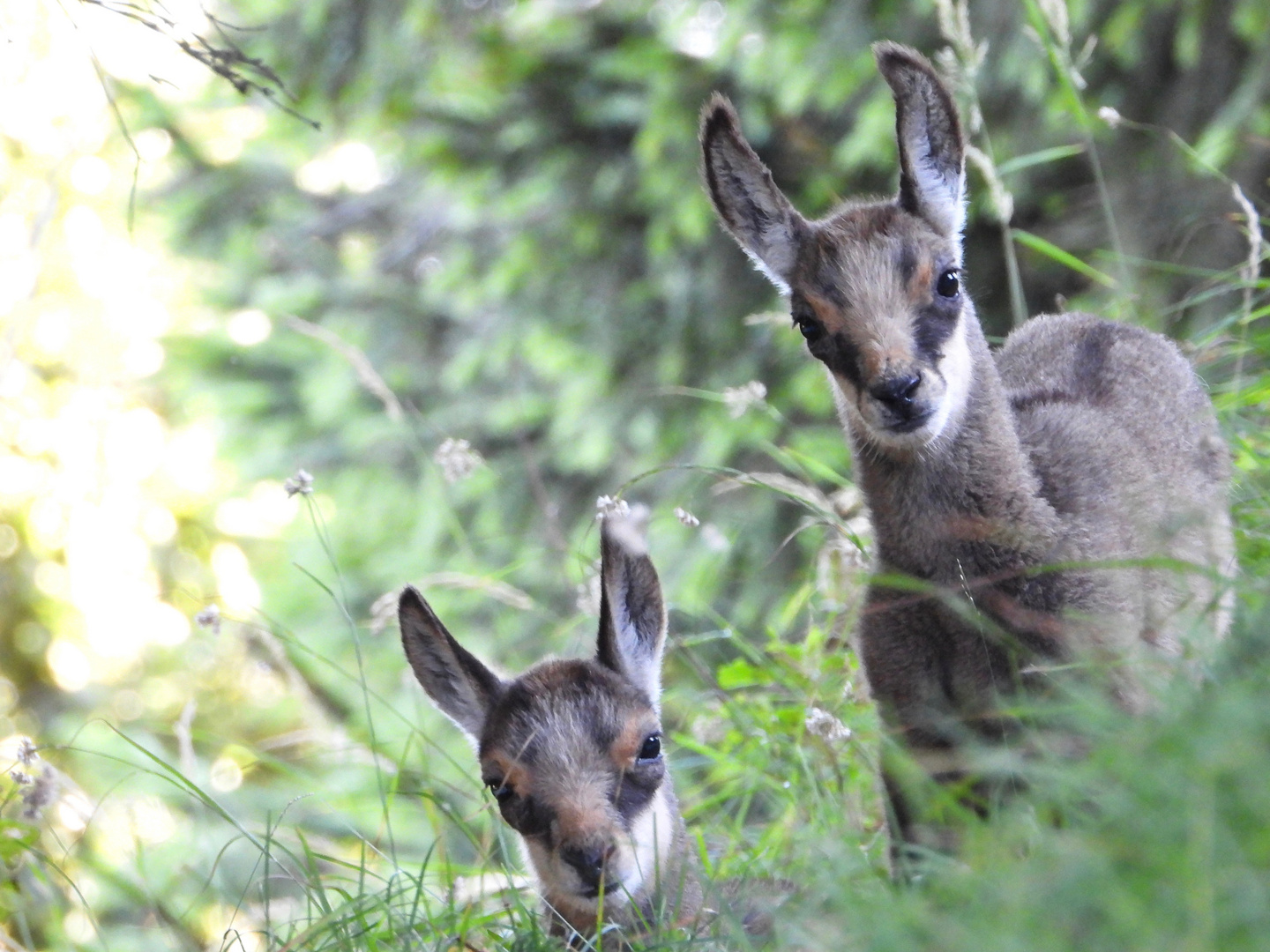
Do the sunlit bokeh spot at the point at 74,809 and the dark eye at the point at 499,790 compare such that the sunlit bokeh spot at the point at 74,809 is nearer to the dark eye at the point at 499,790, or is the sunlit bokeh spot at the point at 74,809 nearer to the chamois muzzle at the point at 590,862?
the dark eye at the point at 499,790

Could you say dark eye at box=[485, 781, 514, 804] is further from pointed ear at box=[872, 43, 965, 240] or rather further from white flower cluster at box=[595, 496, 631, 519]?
pointed ear at box=[872, 43, 965, 240]

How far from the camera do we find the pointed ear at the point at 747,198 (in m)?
4.17

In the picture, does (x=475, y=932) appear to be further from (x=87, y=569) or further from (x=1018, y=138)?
(x=87, y=569)

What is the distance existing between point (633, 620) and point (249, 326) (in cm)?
729

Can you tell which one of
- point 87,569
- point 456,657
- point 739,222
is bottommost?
point 87,569

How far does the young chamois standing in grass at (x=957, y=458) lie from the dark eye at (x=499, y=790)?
1061 mm

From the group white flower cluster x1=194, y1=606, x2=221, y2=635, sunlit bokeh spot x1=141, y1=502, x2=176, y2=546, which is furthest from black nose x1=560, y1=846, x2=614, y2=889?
sunlit bokeh spot x1=141, y1=502, x2=176, y2=546

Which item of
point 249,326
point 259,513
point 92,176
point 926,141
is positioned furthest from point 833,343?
point 92,176

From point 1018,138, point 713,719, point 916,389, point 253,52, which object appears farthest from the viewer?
point 253,52

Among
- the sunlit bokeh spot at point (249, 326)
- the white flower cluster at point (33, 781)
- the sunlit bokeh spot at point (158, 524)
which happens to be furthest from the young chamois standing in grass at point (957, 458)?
the sunlit bokeh spot at point (158, 524)

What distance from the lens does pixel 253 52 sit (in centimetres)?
927

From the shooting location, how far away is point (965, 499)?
3.79 m

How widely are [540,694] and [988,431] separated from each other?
150cm

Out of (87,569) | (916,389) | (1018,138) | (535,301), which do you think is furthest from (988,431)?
(87,569)
